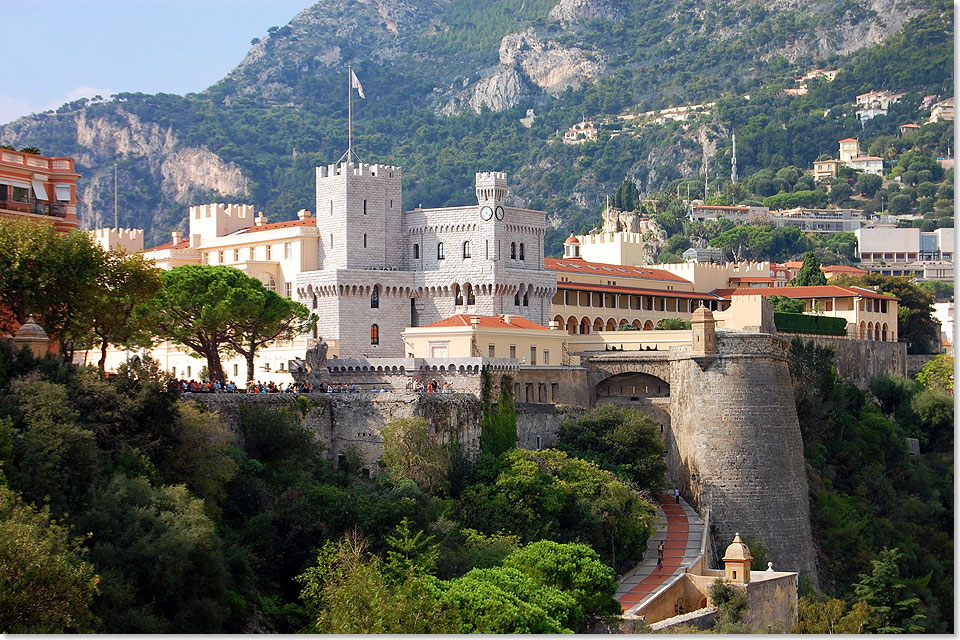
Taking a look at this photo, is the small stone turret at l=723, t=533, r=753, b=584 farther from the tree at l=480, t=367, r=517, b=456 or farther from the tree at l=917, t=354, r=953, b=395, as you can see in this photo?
the tree at l=917, t=354, r=953, b=395

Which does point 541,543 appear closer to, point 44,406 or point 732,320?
point 44,406

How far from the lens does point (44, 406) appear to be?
37500 millimetres

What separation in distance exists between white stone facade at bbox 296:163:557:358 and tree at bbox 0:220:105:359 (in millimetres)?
20494

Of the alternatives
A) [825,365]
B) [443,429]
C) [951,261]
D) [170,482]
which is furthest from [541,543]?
[951,261]

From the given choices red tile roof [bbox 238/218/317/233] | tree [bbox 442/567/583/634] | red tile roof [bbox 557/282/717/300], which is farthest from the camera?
red tile roof [bbox 557/282/717/300]

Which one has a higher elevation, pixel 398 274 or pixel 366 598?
pixel 398 274

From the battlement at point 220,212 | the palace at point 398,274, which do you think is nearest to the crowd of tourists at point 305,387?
the palace at point 398,274

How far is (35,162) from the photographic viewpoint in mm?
48469

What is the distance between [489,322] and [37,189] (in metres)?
18.8

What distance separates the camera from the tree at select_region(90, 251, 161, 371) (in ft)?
148

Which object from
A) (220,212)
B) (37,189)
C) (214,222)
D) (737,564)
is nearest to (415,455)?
(737,564)

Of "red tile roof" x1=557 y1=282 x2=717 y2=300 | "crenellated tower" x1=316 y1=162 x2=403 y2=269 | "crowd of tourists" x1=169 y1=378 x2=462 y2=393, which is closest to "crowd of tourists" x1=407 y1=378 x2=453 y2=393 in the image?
"crowd of tourists" x1=169 y1=378 x2=462 y2=393

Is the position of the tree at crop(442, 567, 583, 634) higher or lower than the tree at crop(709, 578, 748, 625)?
higher

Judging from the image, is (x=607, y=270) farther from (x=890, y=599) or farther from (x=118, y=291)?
(x=118, y=291)
